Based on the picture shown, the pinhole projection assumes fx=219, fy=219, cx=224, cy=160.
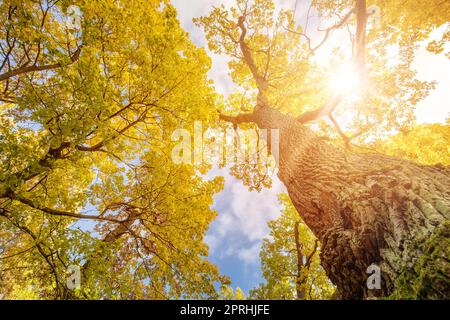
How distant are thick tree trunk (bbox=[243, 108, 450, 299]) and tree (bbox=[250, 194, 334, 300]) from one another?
5375 millimetres

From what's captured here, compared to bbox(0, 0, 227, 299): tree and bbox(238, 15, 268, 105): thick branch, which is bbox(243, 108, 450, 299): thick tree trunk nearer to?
bbox(0, 0, 227, 299): tree

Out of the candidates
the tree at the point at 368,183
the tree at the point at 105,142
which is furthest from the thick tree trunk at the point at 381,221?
the tree at the point at 105,142

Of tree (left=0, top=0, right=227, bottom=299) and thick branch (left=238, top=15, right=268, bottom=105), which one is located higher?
thick branch (left=238, top=15, right=268, bottom=105)

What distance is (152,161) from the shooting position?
14.6 feet

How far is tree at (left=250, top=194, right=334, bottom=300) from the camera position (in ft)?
24.7

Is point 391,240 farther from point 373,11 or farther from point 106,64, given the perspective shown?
point 373,11

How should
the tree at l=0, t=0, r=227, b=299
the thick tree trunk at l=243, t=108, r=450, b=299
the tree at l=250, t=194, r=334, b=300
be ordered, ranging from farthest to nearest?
the tree at l=250, t=194, r=334, b=300 < the tree at l=0, t=0, r=227, b=299 < the thick tree trunk at l=243, t=108, r=450, b=299

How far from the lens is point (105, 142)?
3045 mm

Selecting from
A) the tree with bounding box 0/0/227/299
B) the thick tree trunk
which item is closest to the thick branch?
the tree with bounding box 0/0/227/299

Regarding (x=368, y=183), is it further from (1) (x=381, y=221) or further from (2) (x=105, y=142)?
(2) (x=105, y=142)

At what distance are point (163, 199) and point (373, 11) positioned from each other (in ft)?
25.4

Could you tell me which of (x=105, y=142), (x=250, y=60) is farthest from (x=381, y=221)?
(x=250, y=60)

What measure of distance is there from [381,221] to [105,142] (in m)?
3.34
